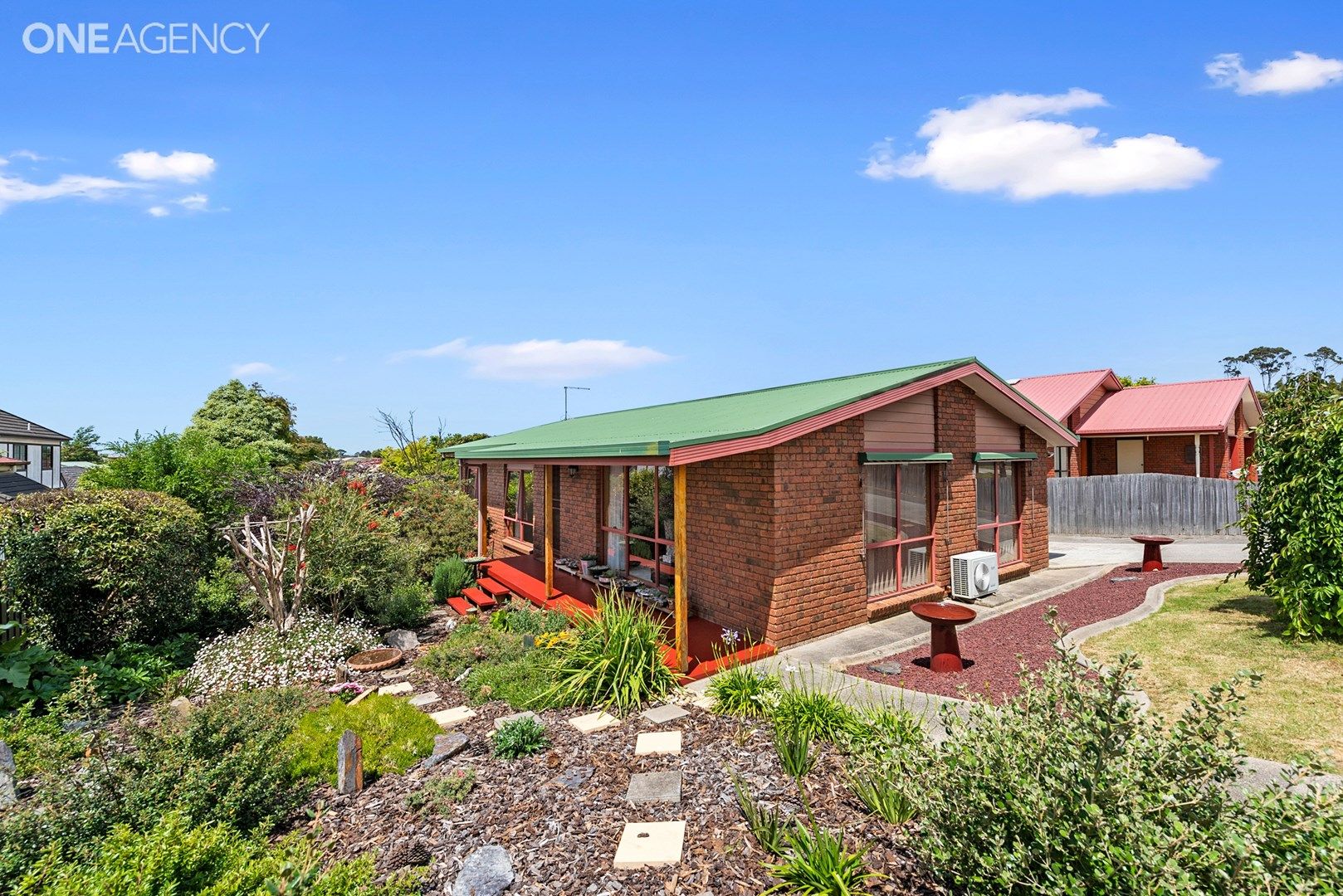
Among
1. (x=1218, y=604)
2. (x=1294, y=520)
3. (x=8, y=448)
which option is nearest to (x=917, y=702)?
(x=1294, y=520)

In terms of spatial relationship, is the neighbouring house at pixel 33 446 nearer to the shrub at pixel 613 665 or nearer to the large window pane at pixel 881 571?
the shrub at pixel 613 665

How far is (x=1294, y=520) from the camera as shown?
26.4 ft

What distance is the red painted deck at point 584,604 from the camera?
7.78 meters

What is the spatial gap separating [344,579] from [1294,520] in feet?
43.7

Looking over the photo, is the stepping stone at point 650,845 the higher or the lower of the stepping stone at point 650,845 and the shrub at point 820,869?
the lower

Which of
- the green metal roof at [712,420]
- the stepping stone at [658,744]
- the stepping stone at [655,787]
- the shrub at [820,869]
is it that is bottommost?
the stepping stone at [658,744]

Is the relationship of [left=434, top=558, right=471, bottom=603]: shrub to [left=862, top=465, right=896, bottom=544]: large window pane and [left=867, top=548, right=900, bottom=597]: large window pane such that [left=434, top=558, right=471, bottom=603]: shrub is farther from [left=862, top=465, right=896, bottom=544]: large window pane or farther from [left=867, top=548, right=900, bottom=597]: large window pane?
[left=862, top=465, right=896, bottom=544]: large window pane

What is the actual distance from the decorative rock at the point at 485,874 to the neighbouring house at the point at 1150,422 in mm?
25199

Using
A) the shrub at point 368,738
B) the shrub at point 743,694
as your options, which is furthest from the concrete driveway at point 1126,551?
the shrub at point 368,738

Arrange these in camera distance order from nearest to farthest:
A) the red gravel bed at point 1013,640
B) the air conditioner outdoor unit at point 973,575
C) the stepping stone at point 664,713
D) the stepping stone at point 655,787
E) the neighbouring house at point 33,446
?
the stepping stone at point 655,787 → the stepping stone at point 664,713 → the red gravel bed at point 1013,640 → the air conditioner outdoor unit at point 973,575 → the neighbouring house at point 33,446

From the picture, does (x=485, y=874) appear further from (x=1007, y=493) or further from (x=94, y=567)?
(x=1007, y=493)

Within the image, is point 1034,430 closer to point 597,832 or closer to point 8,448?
point 597,832

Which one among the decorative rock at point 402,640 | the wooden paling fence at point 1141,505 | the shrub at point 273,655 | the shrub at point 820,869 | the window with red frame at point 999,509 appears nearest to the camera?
the shrub at point 820,869

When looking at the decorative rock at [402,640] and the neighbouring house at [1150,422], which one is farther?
the neighbouring house at [1150,422]
